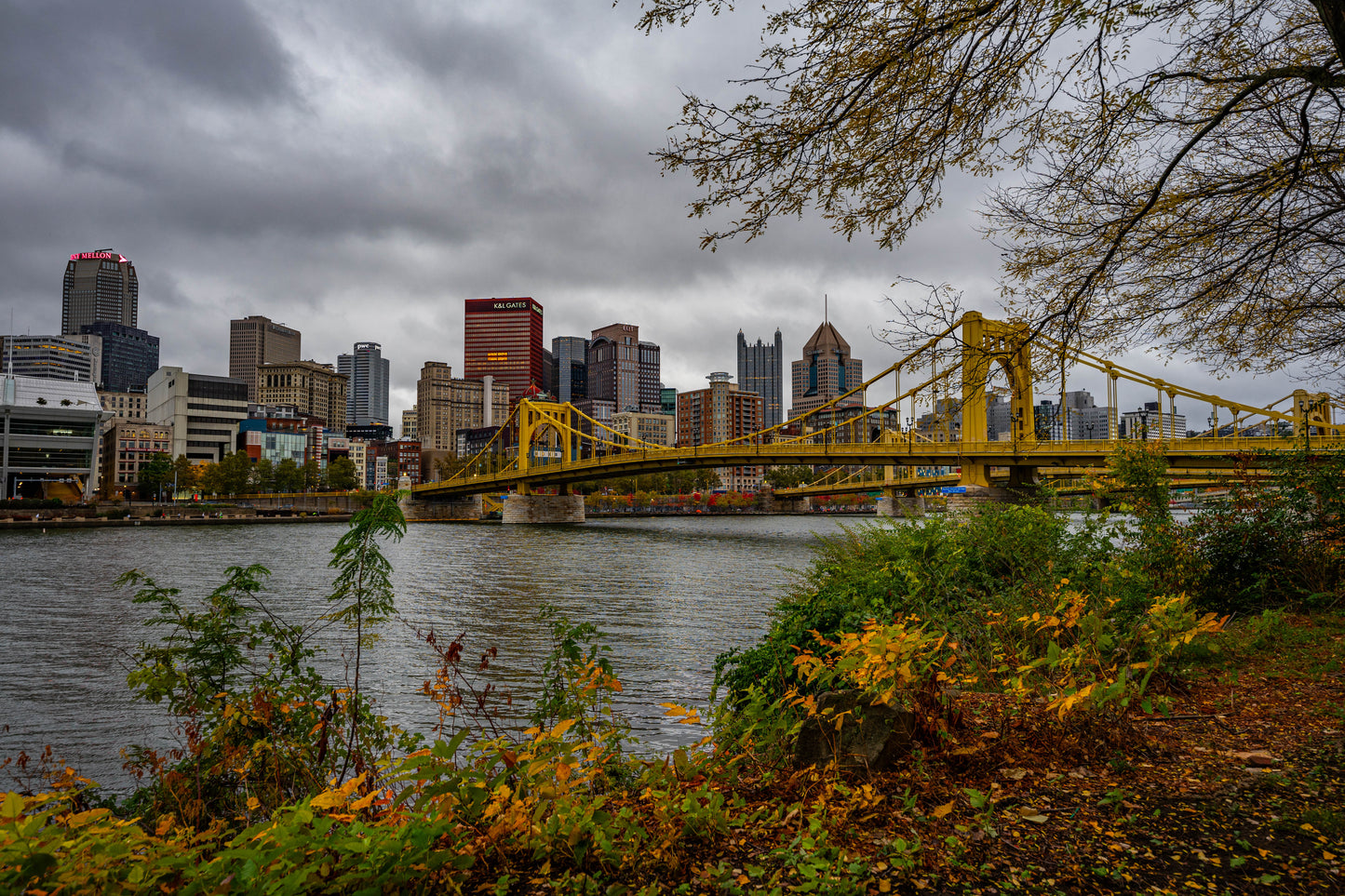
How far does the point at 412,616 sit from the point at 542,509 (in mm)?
53461

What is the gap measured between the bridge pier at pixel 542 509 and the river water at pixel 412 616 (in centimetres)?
3109

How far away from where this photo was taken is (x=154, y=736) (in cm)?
761

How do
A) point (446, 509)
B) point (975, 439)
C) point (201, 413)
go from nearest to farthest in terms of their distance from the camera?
point (975, 439) → point (446, 509) → point (201, 413)

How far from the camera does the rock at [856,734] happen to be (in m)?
3.86

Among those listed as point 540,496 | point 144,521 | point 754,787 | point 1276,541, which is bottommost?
point 144,521

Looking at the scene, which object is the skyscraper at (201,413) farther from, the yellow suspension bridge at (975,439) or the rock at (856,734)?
the rock at (856,734)

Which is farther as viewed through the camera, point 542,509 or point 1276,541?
point 542,509

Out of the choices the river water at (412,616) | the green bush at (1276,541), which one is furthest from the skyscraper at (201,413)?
the green bush at (1276,541)

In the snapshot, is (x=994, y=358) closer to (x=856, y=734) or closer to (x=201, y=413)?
(x=856, y=734)

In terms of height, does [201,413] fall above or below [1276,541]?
above

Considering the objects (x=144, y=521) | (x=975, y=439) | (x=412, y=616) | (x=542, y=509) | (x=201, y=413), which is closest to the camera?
(x=412, y=616)

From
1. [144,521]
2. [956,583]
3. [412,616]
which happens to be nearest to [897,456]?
[412,616]

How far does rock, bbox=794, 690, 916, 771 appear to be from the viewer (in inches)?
152

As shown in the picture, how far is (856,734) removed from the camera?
3926 millimetres
